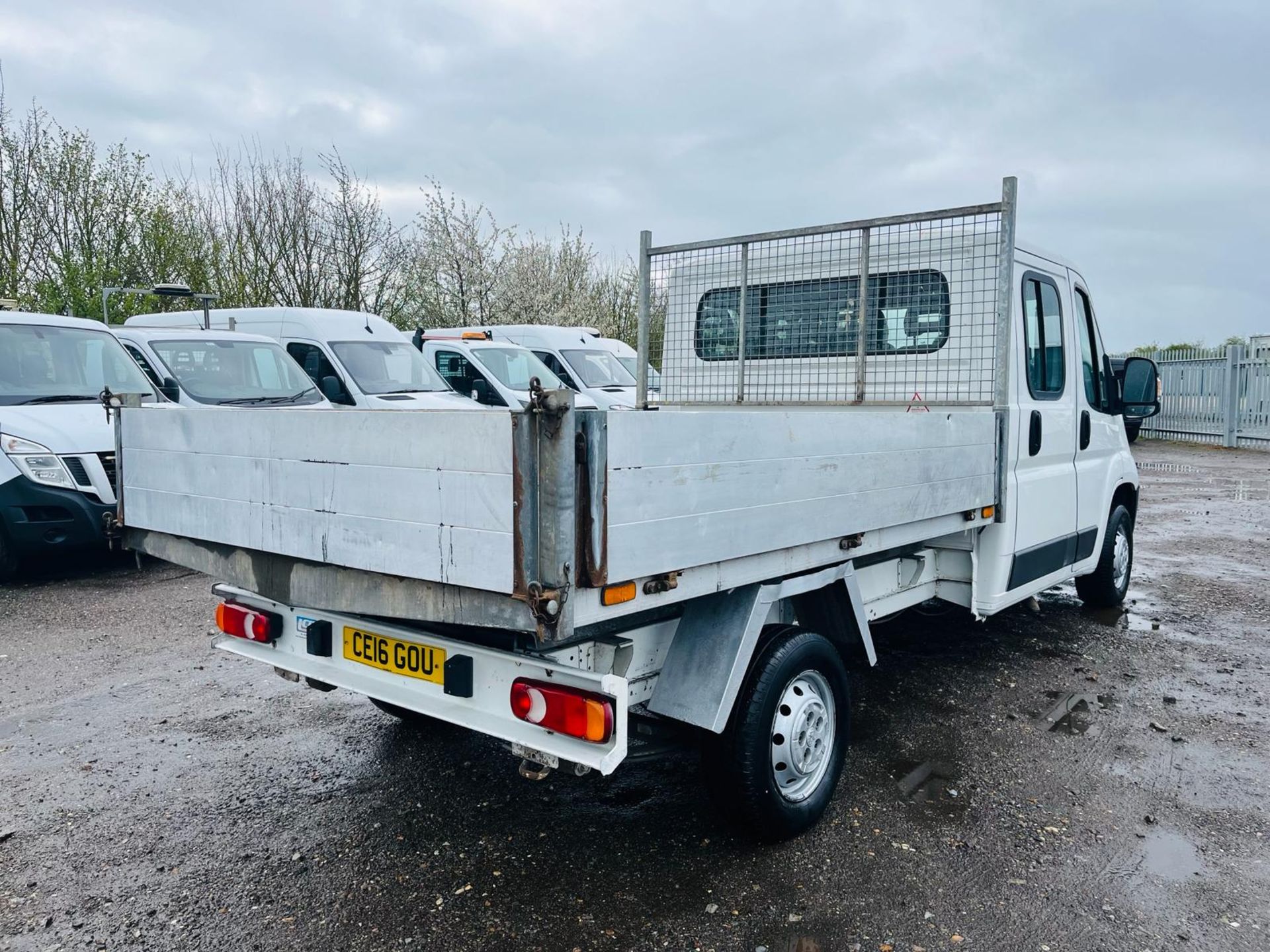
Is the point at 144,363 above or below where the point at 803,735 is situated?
above

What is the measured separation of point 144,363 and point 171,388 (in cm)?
45

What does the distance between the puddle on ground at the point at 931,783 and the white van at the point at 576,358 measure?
34.2ft

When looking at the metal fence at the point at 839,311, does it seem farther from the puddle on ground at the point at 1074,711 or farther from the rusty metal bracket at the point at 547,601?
the rusty metal bracket at the point at 547,601

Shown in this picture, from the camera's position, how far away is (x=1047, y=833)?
342 cm

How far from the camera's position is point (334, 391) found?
10.6 metres

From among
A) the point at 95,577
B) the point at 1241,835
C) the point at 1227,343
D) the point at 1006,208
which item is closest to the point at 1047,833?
the point at 1241,835

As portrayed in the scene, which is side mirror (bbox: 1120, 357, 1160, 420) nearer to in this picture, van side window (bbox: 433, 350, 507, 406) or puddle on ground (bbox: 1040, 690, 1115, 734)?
puddle on ground (bbox: 1040, 690, 1115, 734)

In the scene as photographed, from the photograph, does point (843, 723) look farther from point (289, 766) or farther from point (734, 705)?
point (289, 766)

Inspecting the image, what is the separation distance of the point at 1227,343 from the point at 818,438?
23.3 meters

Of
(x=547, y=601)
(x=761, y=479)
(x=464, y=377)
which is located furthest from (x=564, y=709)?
(x=464, y=377)

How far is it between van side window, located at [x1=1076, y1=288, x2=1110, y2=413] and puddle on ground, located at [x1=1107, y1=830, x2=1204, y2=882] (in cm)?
291

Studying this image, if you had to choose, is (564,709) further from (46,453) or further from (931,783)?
(46,453)

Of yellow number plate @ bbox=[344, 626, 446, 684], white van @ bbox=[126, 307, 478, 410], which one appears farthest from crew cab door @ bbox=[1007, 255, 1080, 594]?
white van @ bbox=[126, 307, 478, 410]

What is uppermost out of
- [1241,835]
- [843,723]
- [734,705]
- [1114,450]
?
[1114,450]
